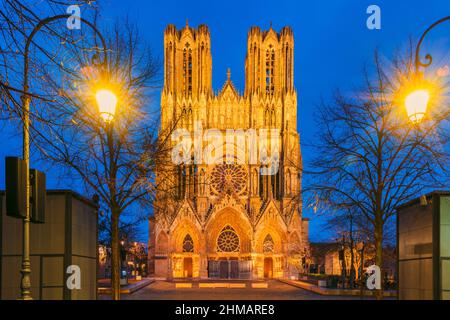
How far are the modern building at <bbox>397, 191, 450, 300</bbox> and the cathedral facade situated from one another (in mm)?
38181

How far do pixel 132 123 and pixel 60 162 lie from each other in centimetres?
238

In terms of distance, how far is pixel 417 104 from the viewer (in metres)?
10.6

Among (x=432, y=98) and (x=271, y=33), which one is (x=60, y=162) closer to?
(x=432, y=98)

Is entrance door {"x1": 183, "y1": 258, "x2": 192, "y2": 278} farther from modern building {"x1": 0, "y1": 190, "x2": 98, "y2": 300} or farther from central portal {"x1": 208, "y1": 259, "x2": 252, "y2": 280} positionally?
modern building {"x1": 0, "y1": 190, "x2": 98, "y2": 300}

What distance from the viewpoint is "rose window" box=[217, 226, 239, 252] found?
5672cm

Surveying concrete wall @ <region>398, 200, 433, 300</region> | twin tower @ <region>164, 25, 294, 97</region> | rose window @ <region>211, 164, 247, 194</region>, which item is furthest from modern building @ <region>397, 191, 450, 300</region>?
twin tower @ <region>164, 25, 294, 97</region>

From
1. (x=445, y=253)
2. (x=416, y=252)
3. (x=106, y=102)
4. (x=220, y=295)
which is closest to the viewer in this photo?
(x=106, y=102)

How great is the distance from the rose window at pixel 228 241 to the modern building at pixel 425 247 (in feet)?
139

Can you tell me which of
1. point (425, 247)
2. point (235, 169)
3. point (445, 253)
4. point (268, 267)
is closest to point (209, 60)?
point (235, 169)

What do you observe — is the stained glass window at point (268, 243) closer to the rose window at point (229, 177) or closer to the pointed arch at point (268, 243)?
the pointed arch at point (268, 243)

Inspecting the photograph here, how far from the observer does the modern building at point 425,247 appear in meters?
12.0

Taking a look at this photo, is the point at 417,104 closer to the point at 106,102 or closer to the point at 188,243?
the point at 106,102

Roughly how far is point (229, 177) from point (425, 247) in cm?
4726
